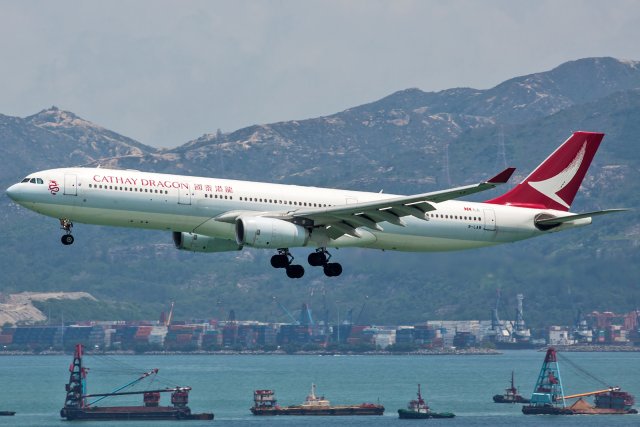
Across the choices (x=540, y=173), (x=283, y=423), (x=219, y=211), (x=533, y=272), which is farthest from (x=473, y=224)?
(x=283, y=423)

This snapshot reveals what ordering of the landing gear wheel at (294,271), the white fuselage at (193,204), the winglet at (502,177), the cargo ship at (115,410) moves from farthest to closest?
the cargo ship at (115,410), the landing gear wheel at (294,271), the white fuselage at (193,204), the winglet at (502,177)

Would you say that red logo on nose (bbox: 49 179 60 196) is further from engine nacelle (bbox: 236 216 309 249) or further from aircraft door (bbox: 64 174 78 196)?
engine nacelle (bbox: 236 216 309 249)

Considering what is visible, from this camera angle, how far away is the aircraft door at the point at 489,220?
78750 mm

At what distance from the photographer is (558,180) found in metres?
83.2

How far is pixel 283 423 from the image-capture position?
177m

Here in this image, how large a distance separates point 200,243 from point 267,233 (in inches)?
274

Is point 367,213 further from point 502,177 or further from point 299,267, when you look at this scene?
point 502,177

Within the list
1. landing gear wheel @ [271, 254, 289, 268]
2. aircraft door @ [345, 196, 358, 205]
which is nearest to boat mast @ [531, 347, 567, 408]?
aircraft door @ [345, 196, 358, 205]

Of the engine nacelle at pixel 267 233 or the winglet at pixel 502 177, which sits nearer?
the winglet at pixel 502 177

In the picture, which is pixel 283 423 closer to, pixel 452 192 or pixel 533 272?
pixel 533 272

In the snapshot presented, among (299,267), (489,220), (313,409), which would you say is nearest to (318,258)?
(299,267)

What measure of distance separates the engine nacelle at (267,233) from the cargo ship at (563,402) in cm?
11744

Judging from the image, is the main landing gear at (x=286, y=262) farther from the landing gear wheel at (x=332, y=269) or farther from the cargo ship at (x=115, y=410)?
the cargo ship at (x=115, y=410)

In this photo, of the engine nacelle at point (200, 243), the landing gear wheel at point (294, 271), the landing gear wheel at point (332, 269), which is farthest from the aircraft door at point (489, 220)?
the engine nacelle at point (200, 243)
